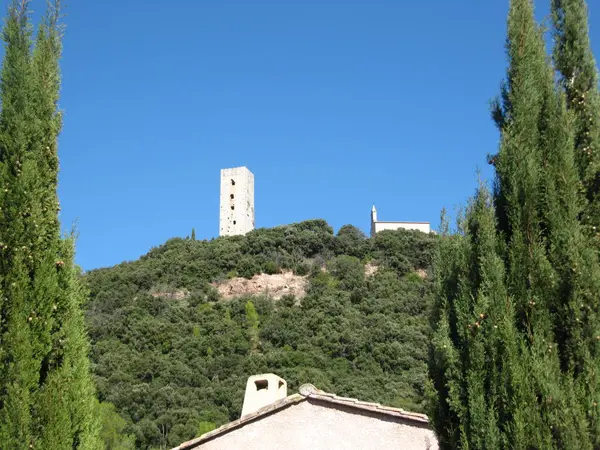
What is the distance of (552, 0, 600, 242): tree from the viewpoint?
18.4ft

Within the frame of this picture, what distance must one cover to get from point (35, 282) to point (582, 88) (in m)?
4.60

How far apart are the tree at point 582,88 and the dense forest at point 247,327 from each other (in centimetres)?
1906

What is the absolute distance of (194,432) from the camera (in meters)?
29.3

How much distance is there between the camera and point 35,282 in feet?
17.8

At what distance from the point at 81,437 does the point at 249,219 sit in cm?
6884

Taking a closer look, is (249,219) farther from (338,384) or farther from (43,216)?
(43,216)

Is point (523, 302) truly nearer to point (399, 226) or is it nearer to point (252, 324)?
point (252, 324)

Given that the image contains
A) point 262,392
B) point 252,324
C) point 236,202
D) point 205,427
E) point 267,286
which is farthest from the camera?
point 236,202

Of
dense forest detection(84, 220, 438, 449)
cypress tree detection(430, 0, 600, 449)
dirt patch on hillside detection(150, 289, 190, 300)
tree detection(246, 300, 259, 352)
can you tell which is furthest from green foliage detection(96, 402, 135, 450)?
dirt patch on hillside detection(150, 289, 190, 300)

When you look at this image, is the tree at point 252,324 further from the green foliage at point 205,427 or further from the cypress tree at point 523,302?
the cypress tree at point 523,302

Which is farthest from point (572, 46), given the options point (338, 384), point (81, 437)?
point (338, 384)

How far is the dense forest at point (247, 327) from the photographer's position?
32656 millimetres

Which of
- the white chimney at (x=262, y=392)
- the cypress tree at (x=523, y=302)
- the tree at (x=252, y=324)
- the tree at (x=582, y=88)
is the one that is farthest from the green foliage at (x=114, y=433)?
the tree at (x=582, y=88)

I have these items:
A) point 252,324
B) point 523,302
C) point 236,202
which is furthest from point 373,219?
point 523,302
